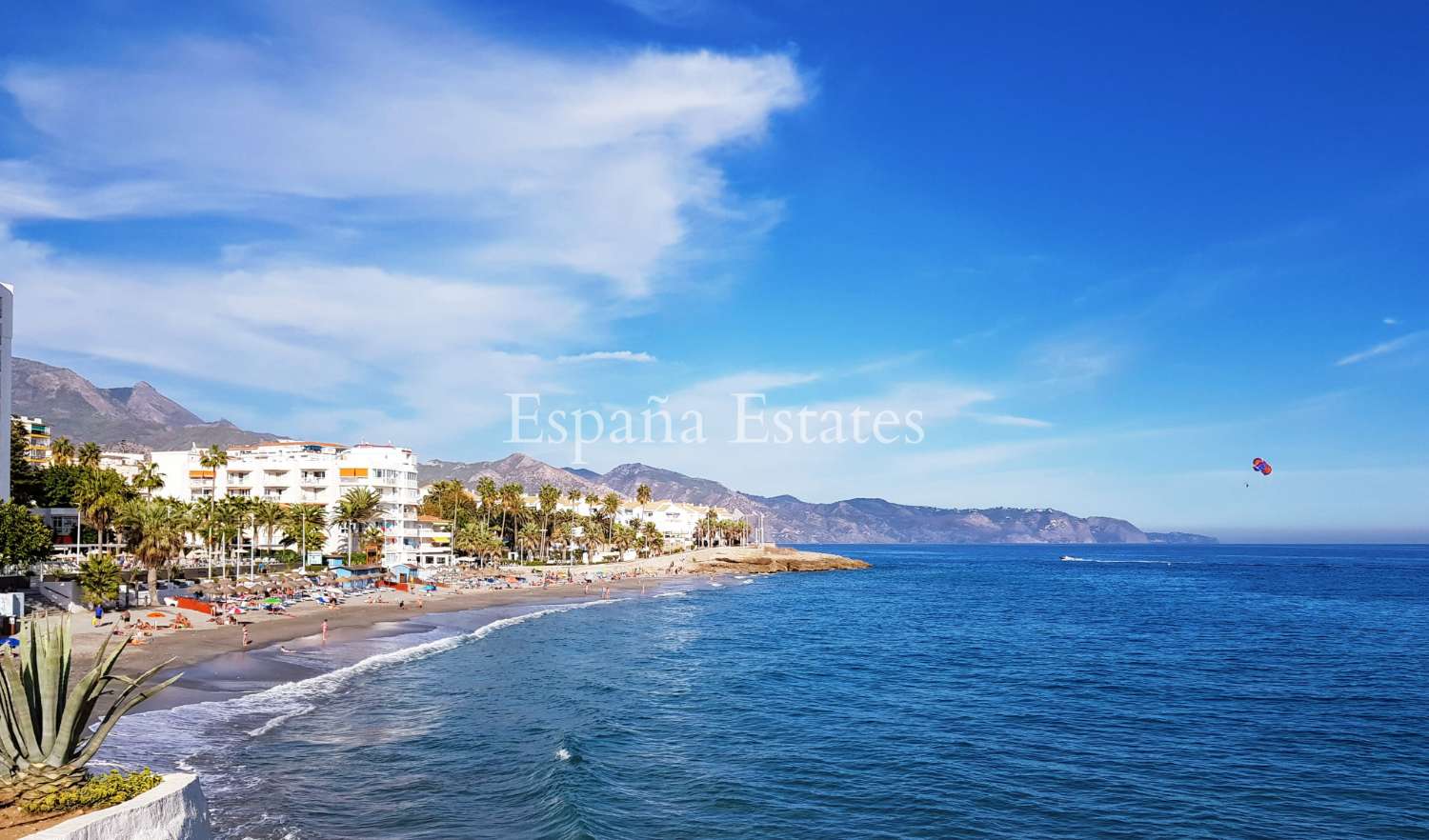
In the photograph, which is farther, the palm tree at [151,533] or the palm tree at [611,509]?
the palm tree at [611,509]

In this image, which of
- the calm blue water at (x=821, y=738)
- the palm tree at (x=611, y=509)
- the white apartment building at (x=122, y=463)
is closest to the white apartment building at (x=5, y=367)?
the calm blue water at (x=821, y=738)

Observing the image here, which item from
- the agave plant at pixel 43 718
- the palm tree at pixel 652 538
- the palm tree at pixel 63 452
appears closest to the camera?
the agave plant at pixel 43 718

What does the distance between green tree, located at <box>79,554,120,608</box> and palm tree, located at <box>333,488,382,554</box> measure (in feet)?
165

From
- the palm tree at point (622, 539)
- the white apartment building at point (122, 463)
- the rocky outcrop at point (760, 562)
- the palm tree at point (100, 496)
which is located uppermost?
the white apartment building at point (122, 463)

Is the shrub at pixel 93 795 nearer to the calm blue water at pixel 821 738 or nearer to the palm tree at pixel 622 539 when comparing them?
the calm blue water at pixel 821 738

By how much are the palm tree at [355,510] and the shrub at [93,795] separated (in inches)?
3873

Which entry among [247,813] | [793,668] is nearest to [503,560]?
[793,668]

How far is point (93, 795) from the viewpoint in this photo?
11.3 m

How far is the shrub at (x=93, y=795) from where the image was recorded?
11055 mm

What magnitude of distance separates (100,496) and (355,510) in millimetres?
37769

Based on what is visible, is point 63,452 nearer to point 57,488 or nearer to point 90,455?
point 90,455

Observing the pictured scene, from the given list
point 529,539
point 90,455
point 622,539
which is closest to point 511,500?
point 529,539

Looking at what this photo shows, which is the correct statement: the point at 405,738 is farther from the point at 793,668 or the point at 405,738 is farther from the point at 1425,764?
the point at 1425,764

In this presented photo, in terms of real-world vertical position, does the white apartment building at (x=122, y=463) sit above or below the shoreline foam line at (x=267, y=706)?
above
